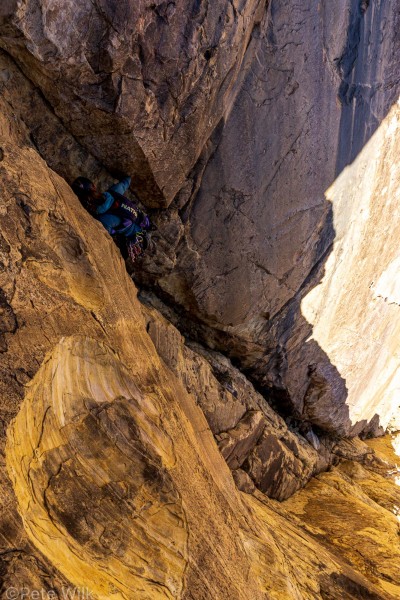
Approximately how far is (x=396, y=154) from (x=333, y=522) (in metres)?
8.32

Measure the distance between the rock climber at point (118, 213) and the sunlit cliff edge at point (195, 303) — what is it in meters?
0.49

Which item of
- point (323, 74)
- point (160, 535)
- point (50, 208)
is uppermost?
point (323, 74)

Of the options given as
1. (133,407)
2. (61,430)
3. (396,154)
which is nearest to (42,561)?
(61,430)

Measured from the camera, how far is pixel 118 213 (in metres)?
6.64

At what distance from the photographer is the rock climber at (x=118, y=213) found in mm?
6254

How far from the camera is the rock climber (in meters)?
6.25

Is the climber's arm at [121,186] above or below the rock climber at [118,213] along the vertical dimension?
above

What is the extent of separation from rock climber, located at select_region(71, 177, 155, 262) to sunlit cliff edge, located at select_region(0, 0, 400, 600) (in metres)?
0.49

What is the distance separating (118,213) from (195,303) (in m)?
3.01

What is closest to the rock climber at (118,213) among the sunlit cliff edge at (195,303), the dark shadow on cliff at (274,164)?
the sunlit cliff edge at (195,303)

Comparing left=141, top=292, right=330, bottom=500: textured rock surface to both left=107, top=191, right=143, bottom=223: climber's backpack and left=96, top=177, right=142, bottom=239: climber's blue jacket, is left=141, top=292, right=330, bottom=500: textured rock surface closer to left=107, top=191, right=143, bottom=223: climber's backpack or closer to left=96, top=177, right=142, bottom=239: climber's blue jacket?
left=96, top=177, right=142, bottom=239: climber's blue jacket

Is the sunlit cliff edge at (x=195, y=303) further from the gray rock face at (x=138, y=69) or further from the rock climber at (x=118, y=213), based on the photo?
the rock climber at (x=118, y=213)

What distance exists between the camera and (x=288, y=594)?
17.3 ft

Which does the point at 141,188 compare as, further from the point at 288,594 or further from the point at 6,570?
the point at 288,594
